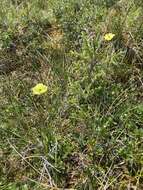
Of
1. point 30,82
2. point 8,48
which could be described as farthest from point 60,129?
point 8,48

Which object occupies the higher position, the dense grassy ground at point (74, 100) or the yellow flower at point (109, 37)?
the yellow flower at point (109, 37)

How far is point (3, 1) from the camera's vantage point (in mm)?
4391

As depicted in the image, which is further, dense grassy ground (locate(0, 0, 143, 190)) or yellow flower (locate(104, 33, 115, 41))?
yellow flower (locate(104, 33, 115, 41))

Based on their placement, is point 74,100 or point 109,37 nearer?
point 74,100

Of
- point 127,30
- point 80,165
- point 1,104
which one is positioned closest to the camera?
point 80,165

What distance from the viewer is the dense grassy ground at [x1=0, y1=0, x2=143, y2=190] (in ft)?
8.80

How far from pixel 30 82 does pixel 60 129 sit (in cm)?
60

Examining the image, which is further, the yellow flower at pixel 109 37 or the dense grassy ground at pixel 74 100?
the yellow flower at pixel 109 37

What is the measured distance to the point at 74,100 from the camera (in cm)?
301

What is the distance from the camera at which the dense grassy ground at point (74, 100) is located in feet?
8.80

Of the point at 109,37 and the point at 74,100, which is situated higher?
the point at 109,37

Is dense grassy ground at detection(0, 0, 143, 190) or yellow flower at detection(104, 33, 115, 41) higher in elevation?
yellow flower at detection(104, 33, 115, 41)

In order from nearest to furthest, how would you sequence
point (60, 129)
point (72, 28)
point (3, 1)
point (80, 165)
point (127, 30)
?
point (80, 165) → point (60, 129) → point (127, 30) → point (72, 28) → point (3, 1)

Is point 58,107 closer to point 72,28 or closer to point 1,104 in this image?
point 1,104
